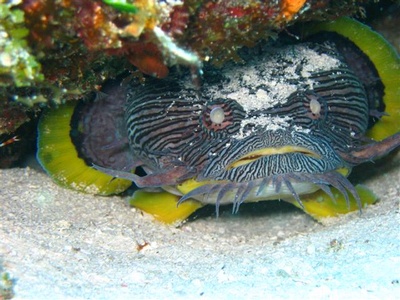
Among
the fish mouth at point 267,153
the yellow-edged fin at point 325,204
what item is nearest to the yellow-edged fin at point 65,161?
the fish mouth at point 267,153

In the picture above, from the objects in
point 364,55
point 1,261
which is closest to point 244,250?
point 1,261

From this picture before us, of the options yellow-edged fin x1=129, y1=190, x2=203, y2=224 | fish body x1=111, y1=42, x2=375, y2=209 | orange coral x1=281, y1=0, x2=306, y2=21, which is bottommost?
yellow-edged fin x1=129, y1=190, x2=203, y2=224

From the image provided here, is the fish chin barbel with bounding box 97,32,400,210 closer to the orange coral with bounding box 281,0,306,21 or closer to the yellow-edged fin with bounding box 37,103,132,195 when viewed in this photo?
the yellow-edged fin with bounding box 37,103,132,195

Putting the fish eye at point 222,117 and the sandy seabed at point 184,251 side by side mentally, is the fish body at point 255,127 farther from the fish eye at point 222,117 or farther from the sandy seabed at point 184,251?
the sandy seabed at point 184,251

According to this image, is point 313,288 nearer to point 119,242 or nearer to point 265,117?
point 265,117


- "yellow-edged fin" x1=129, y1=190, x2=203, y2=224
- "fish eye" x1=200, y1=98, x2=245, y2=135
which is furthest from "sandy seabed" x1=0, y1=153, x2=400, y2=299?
"fish eye" x1=200, y1=98, x2=245, y2=135

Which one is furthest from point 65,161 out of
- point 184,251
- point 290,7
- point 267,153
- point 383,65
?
point 383,65
